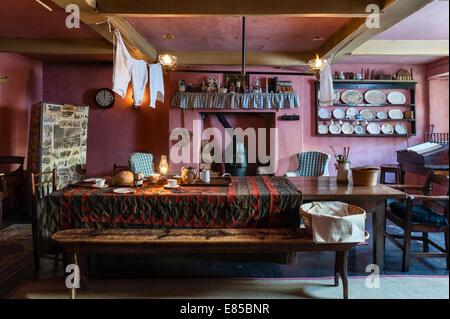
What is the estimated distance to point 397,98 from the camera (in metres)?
5.97

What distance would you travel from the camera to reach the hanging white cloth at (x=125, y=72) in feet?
10.8

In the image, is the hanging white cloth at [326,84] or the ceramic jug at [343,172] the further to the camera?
the hanging white cloth at [326,84]

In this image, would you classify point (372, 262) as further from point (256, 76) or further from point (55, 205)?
point (256, 76)

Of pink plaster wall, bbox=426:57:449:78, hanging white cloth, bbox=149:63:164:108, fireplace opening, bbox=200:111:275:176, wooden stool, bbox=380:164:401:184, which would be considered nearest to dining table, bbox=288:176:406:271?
hanging white cloth, bbox=149:63:164:108

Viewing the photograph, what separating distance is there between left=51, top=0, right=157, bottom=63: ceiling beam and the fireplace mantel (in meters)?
0.90

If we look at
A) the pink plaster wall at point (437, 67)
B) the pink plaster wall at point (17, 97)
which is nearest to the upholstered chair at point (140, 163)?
the pink plaster wall at point (17, 97)

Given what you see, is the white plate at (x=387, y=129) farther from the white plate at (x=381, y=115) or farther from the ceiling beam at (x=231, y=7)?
the ceiling beam at (x=231, y=7)

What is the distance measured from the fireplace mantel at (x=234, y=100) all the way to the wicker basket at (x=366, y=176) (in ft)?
9.53

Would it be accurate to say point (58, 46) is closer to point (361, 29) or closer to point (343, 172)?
point (361, 29)

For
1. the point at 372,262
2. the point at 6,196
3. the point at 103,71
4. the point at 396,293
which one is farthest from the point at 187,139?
the point at 396,293

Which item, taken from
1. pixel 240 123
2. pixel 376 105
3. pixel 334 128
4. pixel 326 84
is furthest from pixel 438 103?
pixel 240 123

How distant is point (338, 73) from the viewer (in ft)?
19.6

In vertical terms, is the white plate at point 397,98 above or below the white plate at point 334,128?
above

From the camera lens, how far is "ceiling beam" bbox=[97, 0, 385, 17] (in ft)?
10.3
